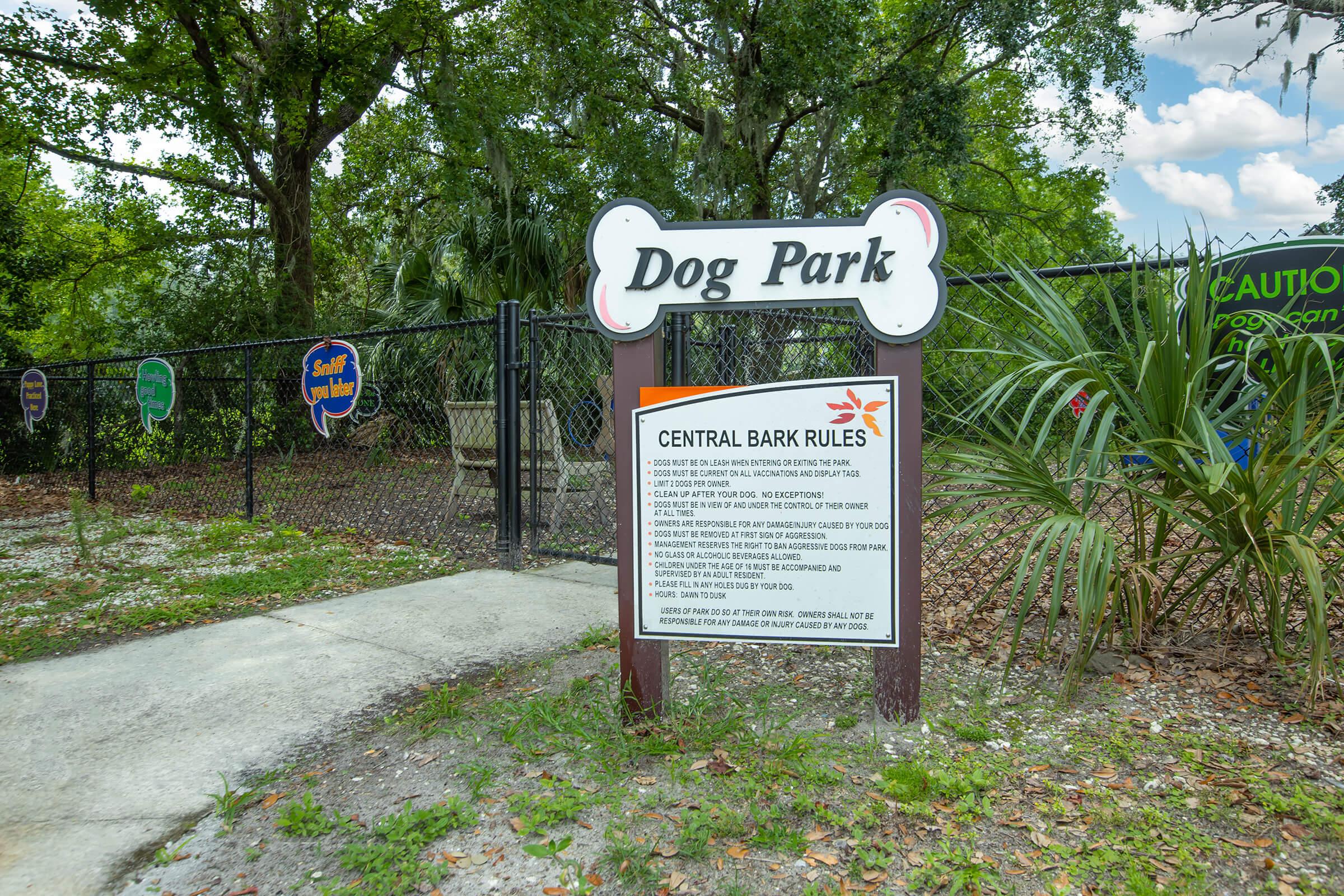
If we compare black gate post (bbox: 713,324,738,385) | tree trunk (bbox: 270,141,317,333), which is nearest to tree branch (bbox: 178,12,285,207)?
tree trunk (bbox: 270,141,317,333)

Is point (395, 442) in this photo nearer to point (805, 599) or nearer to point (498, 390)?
point (498, 390)

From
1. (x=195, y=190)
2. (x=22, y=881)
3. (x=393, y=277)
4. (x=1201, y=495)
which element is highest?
(x=195, y=190)

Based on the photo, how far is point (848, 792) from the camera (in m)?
2.44

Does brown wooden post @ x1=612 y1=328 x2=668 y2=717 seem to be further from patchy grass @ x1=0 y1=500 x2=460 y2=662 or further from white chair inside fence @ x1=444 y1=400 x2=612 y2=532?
white chair inside fence @ x1=444 y1=400 x2=612 y2=532

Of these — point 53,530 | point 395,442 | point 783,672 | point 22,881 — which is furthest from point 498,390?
point 395,442

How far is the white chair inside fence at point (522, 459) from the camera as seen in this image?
614cm

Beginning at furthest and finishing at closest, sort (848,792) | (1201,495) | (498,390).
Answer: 1. (498,390)
2. (1201,495)
3. (848,792)

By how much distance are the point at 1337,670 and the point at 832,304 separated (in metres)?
1.97

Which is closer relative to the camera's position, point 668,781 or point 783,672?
point 668,781

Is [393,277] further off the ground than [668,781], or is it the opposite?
[393,277]

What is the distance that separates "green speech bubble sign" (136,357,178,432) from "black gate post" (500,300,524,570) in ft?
14.2

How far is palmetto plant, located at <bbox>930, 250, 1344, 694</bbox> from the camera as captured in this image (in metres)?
2.80

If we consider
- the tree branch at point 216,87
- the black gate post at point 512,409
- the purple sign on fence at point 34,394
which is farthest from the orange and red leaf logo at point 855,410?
the tree branch at point 216,87

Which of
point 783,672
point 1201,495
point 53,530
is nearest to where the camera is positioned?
point 1201,495
